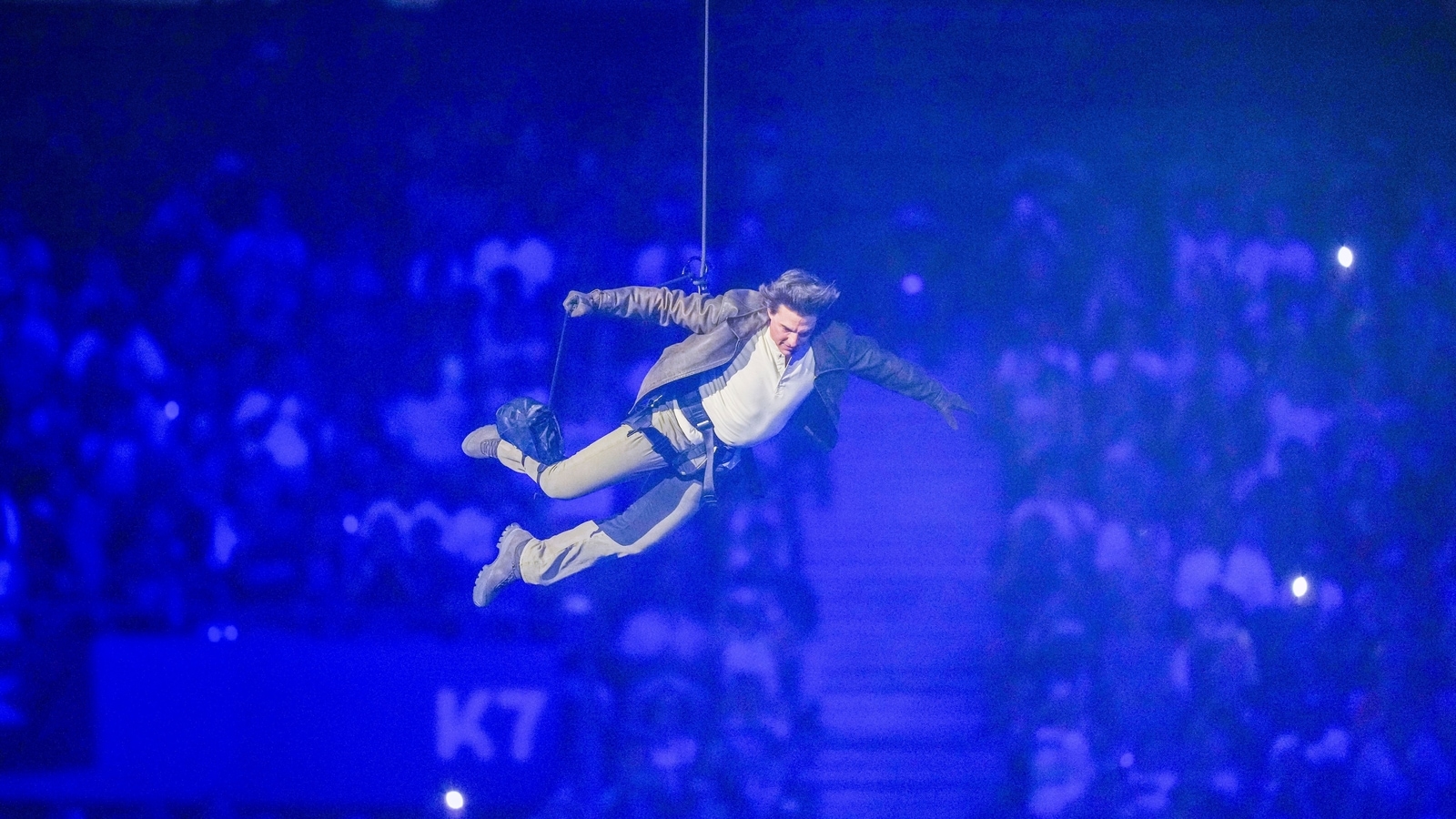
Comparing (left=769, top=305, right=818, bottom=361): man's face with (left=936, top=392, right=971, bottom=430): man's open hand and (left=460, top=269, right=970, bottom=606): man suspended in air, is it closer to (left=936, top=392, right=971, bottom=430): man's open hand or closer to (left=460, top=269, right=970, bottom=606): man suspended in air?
(left=460, top=269, right=970, bottom=606): man suspended in air

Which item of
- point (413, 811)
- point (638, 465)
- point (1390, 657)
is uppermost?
point (638, 465)

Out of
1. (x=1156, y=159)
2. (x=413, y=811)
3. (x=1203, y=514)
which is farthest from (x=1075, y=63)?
(x=413, y=811)

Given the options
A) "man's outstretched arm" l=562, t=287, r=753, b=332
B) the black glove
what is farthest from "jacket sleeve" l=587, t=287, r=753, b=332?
the black glove

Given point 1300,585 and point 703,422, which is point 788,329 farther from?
point 1300,585

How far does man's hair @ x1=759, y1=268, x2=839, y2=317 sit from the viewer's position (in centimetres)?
304

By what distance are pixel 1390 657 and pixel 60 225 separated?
15.3 ft

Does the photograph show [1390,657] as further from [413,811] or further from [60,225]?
[60,225]

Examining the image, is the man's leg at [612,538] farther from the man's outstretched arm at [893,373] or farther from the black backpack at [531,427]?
the man's outstretched arm at [893,373]

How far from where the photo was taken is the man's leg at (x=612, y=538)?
11.7ft

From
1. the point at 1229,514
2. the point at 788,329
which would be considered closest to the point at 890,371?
the point at 788,329

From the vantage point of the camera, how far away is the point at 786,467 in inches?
158

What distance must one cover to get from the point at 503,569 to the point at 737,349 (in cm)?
103

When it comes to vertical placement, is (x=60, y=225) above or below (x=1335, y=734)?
above

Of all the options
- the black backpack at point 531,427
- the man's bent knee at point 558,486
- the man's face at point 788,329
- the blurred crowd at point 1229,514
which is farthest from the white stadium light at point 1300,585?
the black backpack at point 531,427
